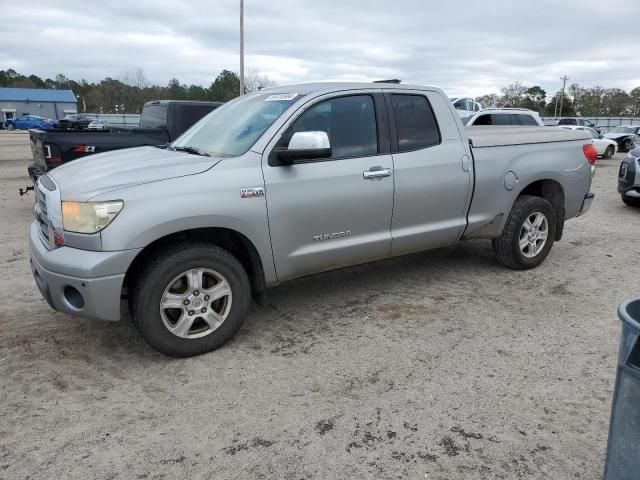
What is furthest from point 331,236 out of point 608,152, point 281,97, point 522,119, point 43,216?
point 608,152

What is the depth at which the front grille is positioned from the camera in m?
3.56

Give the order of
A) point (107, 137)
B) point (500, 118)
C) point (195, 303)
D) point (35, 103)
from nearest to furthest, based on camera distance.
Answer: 1. point (195, 303)
2. point (107, 137)
3. point (500, 118)
4. point (35, 103)

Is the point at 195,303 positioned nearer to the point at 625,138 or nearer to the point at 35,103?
the point at 625,138

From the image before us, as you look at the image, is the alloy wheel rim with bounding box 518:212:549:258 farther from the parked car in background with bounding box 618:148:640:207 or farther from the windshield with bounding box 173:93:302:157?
the parked car in background with bounding box 618:148:640:207

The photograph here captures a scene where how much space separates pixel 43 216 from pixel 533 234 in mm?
4592

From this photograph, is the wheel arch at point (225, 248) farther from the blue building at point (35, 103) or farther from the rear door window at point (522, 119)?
the blue building at point (35, 103)

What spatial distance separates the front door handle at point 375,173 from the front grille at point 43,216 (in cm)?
233

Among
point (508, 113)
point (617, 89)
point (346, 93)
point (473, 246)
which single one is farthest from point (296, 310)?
point (617, 89)

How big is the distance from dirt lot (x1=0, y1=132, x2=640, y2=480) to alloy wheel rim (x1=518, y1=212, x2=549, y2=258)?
1.56 ft

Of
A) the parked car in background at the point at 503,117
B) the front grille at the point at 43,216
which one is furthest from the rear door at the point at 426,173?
the parked car in background at the point at 503,117

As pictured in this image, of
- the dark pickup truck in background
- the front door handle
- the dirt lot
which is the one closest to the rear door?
the front door handle

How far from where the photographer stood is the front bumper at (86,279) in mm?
3184

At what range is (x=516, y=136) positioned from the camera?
5.28 metres

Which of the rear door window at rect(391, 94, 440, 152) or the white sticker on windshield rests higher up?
the white sticker on windshield
